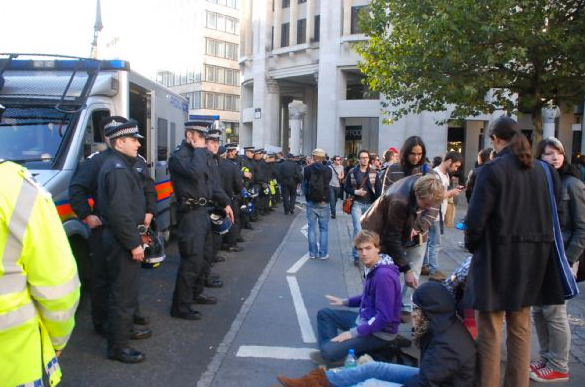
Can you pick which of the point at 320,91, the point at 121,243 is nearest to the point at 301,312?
the point at 121,243

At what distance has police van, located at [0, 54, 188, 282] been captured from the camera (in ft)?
18.4

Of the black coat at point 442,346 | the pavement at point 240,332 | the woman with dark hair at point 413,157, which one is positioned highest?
the woman with dark hair at point 413,157

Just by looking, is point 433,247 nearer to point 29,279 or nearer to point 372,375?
point 372,375

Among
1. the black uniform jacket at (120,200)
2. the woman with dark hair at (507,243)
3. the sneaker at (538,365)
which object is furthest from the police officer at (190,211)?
the sneaker at (538,365)

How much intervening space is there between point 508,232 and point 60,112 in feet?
16.7

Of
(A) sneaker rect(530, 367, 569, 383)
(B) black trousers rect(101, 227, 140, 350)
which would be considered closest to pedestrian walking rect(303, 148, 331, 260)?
(B) black trousers rect(101, 227, 140, 350)

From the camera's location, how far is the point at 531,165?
11.4 ft

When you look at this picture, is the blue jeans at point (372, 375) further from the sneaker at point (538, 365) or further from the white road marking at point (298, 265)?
the white road marking at point (298, 265)

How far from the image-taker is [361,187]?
8.70 metres

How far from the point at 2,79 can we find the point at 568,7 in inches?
404

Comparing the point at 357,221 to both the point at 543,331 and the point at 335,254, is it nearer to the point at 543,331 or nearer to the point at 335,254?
the point at 335,254

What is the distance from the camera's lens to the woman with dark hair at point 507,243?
3.45m

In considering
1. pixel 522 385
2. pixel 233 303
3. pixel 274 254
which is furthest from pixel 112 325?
pixel 274 254

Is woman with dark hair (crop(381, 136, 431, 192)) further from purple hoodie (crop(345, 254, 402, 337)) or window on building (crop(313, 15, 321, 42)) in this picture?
window on building (crop(313, 15, 321, 42))
